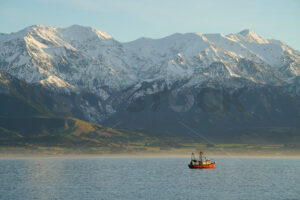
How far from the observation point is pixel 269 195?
194875mm

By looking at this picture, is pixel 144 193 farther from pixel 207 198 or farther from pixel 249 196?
pixel 249 196

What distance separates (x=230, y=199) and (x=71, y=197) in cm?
5380

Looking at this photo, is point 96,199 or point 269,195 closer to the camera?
point 96,199

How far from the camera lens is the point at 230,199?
603 feet

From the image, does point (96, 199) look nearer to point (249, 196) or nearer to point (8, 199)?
point (8, 199)

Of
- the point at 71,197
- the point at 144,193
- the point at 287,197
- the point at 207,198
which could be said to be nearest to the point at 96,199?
the point at 71,197

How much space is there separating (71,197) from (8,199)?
20895 millimetres

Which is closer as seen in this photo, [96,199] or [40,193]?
[96,199]

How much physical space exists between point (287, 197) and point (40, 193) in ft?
286

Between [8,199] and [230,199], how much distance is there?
241 ft

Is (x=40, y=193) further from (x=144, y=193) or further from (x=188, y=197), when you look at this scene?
(x=188, y=197)

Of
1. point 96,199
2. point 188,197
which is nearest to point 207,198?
point 188,197

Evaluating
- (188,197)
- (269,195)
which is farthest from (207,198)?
(269,195)

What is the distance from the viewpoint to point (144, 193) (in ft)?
652
